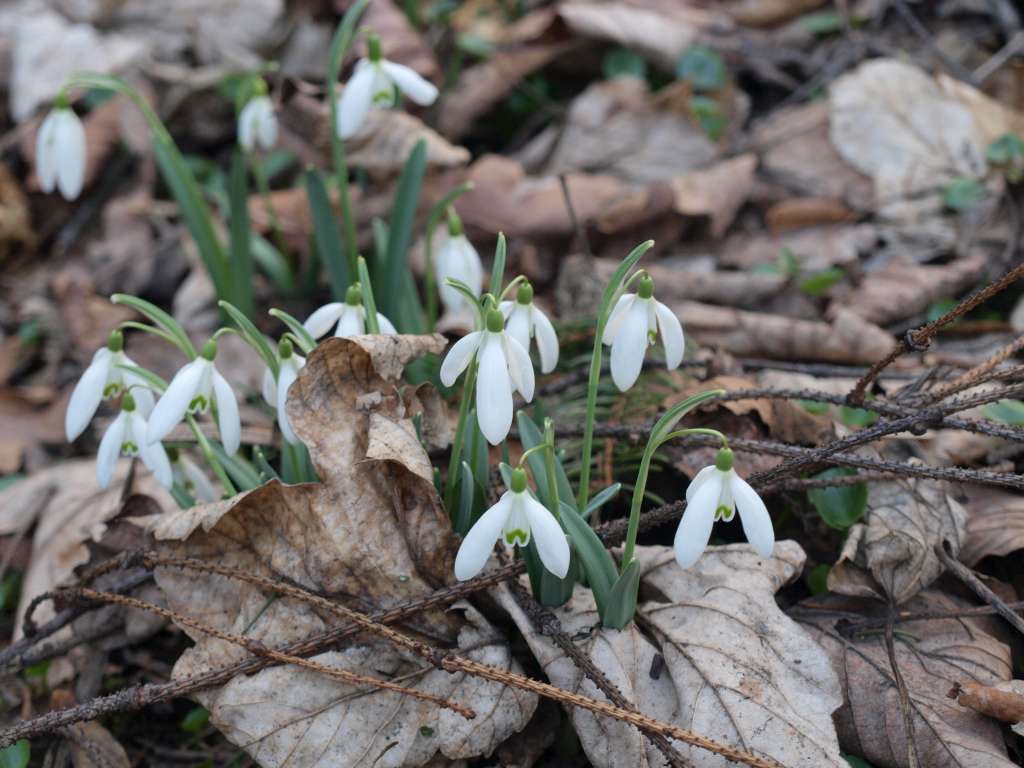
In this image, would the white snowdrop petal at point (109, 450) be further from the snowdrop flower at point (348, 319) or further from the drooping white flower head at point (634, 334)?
the drooping white flower head at point (634, 334)

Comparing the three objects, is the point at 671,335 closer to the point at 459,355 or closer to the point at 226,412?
the point at 459,355

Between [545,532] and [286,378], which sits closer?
[545,532]

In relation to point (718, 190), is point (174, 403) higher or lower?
higher

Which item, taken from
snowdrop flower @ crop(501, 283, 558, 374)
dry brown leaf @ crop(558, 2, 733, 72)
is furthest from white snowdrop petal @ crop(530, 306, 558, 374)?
dry brown leaf @ crop(558, 2, 733, 72)

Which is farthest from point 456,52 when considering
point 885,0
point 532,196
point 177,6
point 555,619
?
point 555,619

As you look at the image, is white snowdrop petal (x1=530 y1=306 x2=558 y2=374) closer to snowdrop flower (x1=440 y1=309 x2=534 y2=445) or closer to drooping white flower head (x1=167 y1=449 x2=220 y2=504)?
snowdrop flower (x1=440 y1=309 x2=534 y2=445)

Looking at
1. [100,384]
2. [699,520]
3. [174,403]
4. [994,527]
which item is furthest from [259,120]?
[994,527]
